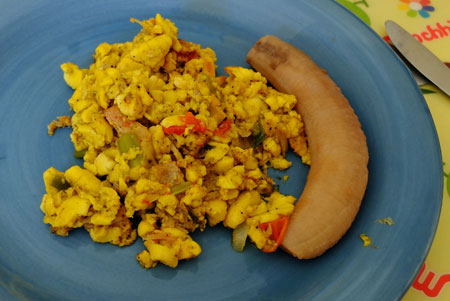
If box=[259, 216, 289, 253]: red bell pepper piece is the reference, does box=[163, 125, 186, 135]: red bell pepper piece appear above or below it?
above

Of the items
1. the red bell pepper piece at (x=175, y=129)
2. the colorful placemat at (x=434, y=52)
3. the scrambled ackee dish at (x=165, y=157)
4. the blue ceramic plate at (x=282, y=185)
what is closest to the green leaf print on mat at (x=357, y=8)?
the colorful placemat at (x=434, y=52)

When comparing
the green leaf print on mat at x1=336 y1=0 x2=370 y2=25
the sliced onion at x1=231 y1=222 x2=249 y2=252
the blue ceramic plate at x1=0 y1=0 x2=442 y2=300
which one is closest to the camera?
the blue ceramic plate at x1=0 y1=0 x2=442 y2=300

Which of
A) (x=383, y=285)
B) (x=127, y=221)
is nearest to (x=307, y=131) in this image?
(x=383, y=285)

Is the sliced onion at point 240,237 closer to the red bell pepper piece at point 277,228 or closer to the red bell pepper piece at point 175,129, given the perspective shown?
the red bell pepper piece at point 277,228

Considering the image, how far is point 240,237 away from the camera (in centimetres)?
199

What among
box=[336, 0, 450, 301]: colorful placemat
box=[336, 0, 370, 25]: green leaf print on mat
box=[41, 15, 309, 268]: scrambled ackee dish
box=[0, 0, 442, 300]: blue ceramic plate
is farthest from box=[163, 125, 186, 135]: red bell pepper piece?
box=[336, 0, 370, 25]: green leaf print on mat

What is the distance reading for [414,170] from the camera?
2137 millimetres

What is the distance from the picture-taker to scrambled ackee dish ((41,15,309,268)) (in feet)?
6.33

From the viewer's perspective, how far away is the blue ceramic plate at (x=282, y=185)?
185cm

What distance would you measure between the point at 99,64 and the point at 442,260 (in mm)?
2065

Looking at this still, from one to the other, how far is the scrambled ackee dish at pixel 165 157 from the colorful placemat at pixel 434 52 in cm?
78

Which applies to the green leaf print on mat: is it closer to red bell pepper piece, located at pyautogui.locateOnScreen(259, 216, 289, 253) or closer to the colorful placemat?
the colorful placemat

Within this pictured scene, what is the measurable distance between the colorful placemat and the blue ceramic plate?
309mm

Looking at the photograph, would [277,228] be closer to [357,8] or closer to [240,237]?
[240,237]
